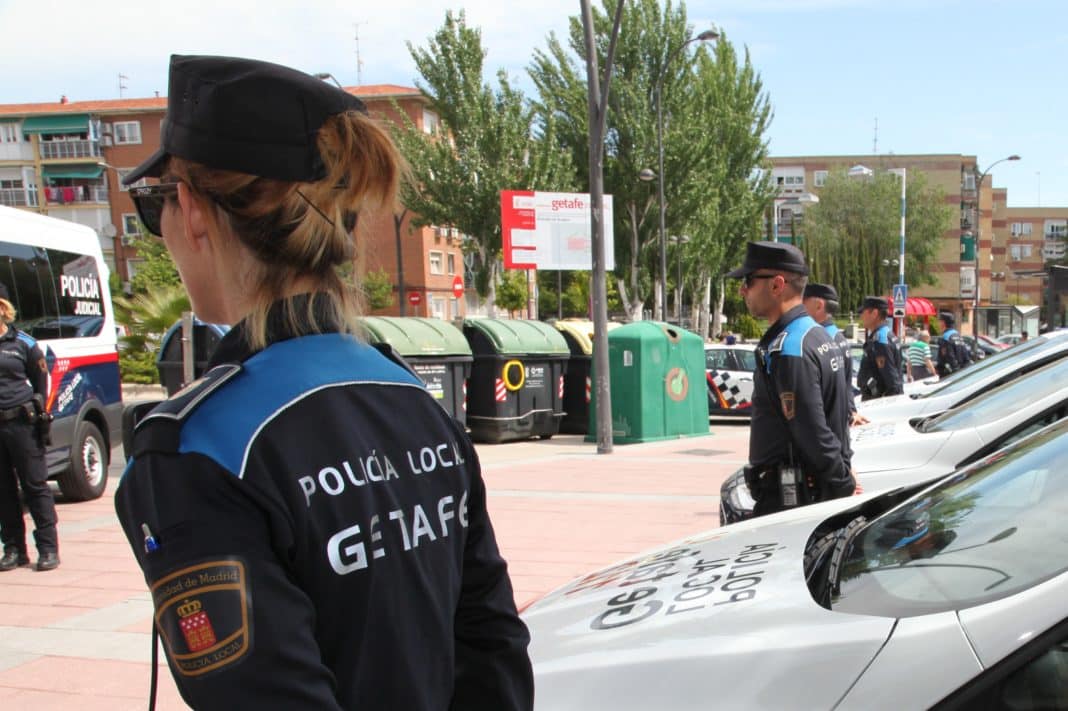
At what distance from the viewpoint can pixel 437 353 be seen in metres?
12.7

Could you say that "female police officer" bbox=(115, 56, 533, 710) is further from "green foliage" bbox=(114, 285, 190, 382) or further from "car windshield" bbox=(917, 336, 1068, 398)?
"green foliage" bbox=(114, 285, 190, 382)

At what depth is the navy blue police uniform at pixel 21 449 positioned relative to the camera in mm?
5879

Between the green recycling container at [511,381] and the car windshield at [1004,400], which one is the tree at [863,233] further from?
the car windshield at [1004,400]

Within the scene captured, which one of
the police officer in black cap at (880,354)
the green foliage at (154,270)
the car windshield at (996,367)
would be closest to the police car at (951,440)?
the car windshield at (996,367)

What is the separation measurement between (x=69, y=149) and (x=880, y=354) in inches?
2524

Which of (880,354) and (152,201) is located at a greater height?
(152,201)

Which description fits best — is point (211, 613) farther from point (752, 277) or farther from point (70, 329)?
point (70, 329)

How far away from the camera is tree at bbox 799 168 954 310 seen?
205 ft

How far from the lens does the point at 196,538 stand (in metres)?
0.98

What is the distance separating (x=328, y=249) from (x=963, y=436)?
452 centimetres

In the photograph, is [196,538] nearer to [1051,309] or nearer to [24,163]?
[1051,309]

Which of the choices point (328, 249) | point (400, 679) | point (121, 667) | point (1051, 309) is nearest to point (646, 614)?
point (400, 679)

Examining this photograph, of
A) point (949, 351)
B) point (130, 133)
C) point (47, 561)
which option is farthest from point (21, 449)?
point (130, 133)

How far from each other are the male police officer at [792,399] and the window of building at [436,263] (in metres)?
54.8
